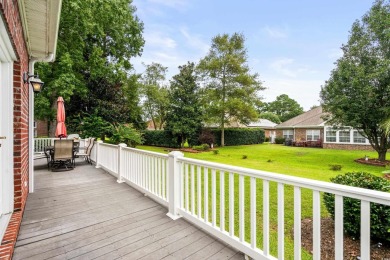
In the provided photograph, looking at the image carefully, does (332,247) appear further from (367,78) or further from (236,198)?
(367,78)

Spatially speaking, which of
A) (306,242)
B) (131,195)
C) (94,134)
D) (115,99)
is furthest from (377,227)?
(115,99)

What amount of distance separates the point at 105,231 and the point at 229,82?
1915cm

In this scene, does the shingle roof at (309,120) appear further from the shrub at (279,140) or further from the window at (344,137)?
the window at (344,137)

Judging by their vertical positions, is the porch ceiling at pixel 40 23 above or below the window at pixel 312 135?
above

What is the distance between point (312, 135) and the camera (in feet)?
75.2

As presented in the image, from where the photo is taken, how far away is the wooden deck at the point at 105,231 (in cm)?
226

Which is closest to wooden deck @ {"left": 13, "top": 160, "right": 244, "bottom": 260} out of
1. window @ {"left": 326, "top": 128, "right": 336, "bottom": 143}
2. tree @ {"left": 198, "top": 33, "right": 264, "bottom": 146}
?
tree @ {"left": 198, "top": 33, "right": 264, "bottom": 146}

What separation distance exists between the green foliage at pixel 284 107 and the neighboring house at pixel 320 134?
1154 inches

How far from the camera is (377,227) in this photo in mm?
2609

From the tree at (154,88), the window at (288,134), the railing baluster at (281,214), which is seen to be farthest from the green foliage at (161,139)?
the railing baluster at (281,214)

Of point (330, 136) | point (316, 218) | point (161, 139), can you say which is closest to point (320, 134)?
point (330, 136)

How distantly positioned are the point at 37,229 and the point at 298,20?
39.7 ft

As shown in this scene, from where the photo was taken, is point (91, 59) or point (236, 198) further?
point (91, 59)

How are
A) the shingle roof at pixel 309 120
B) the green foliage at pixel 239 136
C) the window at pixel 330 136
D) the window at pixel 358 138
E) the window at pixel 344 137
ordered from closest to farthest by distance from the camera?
the window at pixel 358 138 < the window at pixel 344 137 < the window at pixel 330 136 < the green foliage at pixel 239 136 < the shingle roof at pixel 309 120
